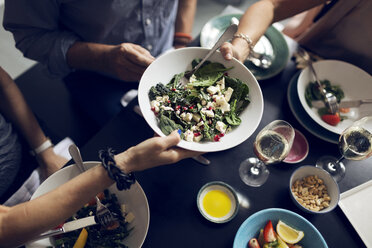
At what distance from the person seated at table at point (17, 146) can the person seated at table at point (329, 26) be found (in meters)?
1.27

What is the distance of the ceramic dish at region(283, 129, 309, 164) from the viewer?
4.34 ft

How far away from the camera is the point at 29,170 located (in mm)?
1625

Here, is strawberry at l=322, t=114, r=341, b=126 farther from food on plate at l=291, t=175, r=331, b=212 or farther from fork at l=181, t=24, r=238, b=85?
fork at l=181, t=24, r=238, b=85

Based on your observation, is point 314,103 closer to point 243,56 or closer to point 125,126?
point 243,56

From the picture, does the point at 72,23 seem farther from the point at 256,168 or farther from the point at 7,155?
the point at 256,168

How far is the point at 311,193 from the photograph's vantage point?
4.00 ft

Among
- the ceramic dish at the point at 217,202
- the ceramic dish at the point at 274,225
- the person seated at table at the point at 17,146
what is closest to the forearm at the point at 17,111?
the person seated at table at the point at 17,146

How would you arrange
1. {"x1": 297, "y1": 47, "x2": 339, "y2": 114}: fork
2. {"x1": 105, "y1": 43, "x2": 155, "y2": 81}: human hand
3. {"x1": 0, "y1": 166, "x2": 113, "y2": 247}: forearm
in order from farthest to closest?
{"x1": 297, "y1": 47, "x2": 339, "y2": 114}: fork, {"x1": 105, "y1": 43, "x2": 155, "y2": 81}: human hand, {"x1": 0, "y1": 166, "x2": 113, "y2": 247}: forearm

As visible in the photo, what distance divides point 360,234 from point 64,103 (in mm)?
2607

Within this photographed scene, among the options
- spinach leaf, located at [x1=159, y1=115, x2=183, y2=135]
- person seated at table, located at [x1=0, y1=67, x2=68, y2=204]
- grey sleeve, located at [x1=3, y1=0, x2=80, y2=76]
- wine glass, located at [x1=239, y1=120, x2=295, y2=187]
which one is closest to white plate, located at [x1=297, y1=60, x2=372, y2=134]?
wine glass, located at [x1=239, y1=120, x2=295, y2=187]

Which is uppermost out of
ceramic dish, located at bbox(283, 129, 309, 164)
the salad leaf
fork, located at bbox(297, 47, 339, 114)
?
the salad leaf

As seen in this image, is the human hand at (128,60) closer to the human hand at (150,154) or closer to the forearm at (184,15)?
the human hand at (150,154)

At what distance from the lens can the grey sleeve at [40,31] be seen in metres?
1.33

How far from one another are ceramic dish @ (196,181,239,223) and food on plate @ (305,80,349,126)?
0.66m
